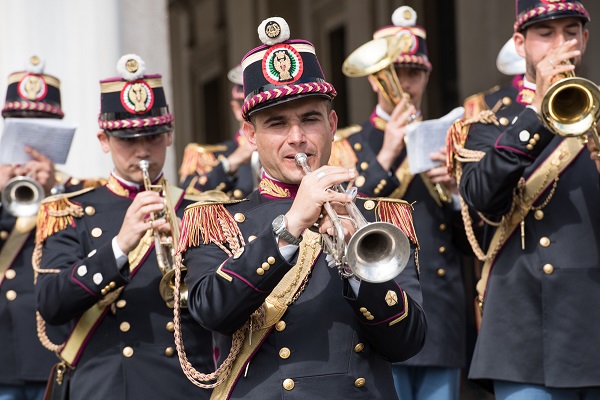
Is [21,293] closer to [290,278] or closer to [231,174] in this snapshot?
[231,174]

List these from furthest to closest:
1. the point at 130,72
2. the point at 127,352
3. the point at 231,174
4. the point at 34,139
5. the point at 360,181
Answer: the point at 231,174 < the point at 34,139 < the point at 360,181 < the point at 130,72 < the point at 127,352

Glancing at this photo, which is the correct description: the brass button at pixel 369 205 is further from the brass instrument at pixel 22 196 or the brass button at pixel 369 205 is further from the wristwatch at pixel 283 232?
the brass instrument at pixel 22 196

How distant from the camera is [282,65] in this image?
16.0ft

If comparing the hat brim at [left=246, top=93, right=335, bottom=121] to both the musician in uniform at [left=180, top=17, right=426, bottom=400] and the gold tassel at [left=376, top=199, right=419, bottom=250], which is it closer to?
the musician in uniform at [left=180, top=17, right=426, bottom=400]

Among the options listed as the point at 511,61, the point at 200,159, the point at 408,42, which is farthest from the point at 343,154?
the point at 200,159

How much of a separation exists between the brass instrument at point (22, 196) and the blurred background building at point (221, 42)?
194cm

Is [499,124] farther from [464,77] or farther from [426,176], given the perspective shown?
[464,77]

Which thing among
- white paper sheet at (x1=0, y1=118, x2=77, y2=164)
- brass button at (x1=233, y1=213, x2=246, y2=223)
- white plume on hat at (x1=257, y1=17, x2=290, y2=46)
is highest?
white plume on hat at (x1=257, y1=17, x2=290, y2=46)

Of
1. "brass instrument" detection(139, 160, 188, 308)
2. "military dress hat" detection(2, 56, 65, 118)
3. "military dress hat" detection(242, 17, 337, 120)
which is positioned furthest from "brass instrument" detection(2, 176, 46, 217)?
"military dress hat" detection(242, 17, 337, 120)

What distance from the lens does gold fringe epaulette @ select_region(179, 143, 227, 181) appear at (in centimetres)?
1000

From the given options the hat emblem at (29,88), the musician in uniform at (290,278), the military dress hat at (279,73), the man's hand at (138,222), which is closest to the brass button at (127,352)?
the man's hand at (138,222)

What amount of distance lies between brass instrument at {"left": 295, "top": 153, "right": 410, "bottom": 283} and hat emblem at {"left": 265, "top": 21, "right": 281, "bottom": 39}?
0.72m

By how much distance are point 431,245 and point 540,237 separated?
4.40ft

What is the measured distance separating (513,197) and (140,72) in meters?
1.85
